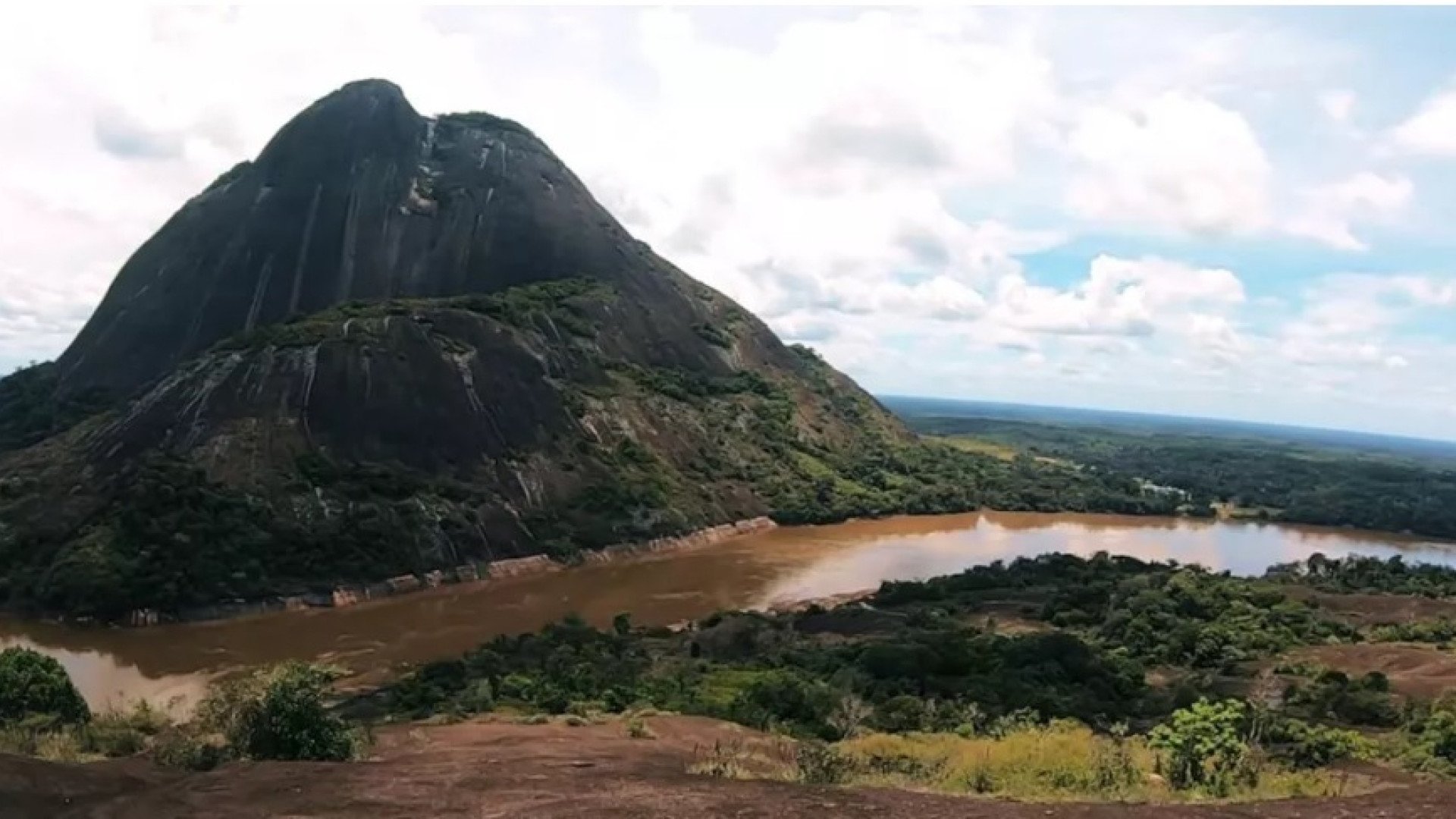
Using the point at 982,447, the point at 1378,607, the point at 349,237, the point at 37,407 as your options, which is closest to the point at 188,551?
the point at 37,407

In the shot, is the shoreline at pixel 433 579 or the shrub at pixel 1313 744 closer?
the shrub at pixel 1313 744

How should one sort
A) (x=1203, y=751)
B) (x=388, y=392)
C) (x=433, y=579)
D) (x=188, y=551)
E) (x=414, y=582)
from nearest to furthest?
(x=1203, y=751), (x=188, y=551), (x=414, y=582), (x=433, y=579), (x=388, y=392)

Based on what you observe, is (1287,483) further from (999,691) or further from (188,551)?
(188,551)

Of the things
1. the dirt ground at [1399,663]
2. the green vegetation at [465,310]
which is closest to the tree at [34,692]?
the dirt ground at [1399,663]

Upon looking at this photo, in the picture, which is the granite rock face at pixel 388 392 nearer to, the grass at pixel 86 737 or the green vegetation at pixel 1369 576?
the grass at pixel 86 737

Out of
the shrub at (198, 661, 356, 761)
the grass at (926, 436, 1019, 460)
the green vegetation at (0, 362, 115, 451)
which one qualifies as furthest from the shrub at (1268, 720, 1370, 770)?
the grass at (926, 436, 1019, 460)

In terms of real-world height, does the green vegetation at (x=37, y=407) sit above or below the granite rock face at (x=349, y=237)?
below

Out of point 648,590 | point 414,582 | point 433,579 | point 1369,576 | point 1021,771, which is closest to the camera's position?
point 1021,771
